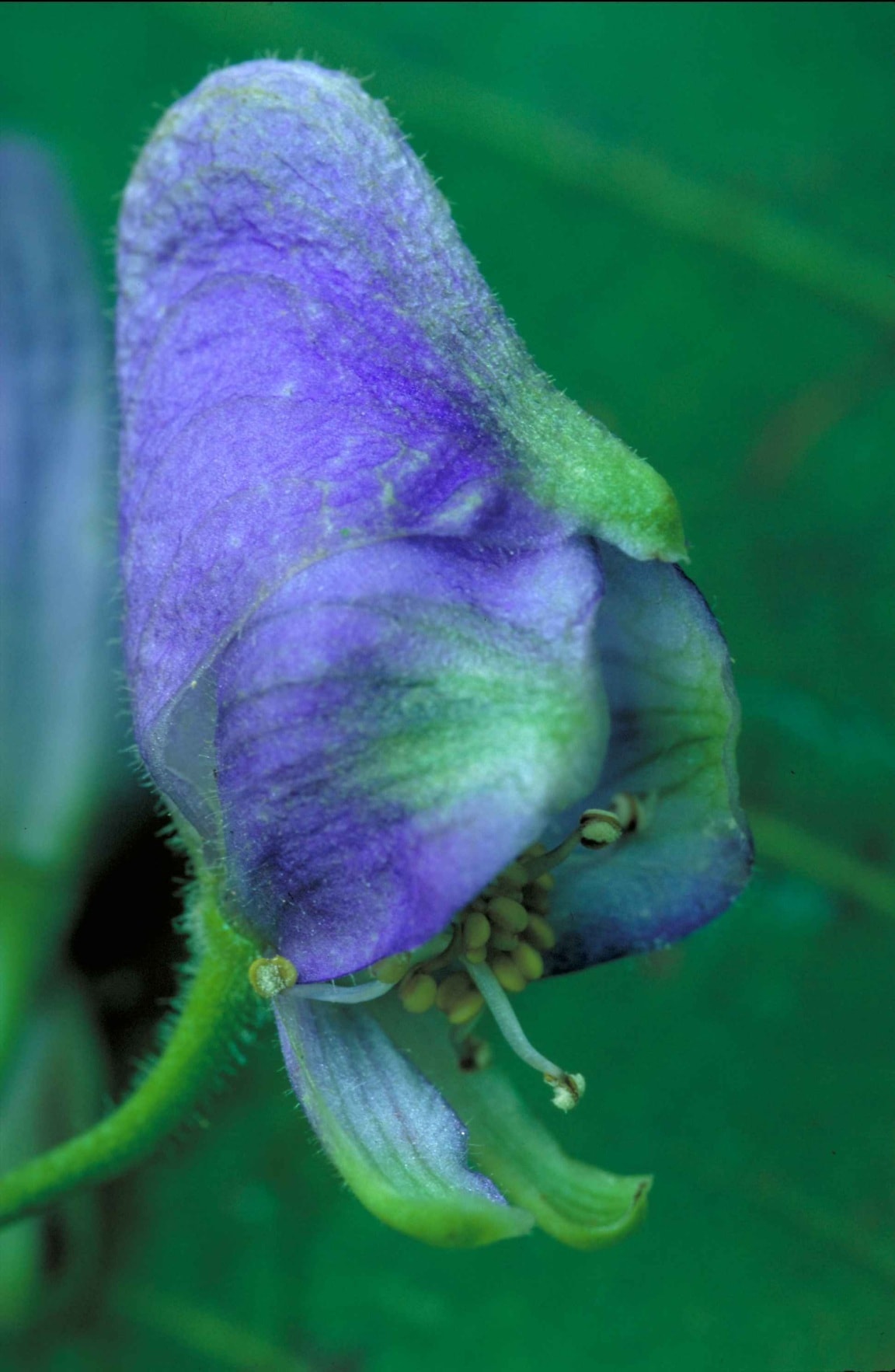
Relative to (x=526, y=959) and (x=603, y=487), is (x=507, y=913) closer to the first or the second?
(x=526, y=959)

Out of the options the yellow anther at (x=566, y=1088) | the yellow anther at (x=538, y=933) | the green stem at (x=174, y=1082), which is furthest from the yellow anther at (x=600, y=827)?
the green stem at (x=174, y=1082)

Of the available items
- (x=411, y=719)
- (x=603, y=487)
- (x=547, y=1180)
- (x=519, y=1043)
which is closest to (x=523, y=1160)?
(x=547, y=1180)

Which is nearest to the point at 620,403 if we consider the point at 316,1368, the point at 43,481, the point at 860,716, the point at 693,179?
the point at 693,179

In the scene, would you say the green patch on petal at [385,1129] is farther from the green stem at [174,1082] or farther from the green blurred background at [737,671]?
the green blurred background at [737,671]

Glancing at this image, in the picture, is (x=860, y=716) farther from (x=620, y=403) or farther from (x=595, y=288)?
(x=595, y=288)

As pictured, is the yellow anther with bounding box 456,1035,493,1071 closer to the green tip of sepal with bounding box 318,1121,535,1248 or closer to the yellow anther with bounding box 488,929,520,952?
the yellow anther with bounding box 488,929,520,952
